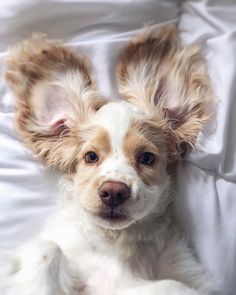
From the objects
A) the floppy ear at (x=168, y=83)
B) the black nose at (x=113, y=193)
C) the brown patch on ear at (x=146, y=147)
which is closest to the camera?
the black nose at (x=113, y=193)

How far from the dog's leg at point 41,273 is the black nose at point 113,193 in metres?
0.20

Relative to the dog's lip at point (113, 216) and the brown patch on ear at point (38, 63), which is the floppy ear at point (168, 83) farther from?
the dog's lip at point (113, 216)

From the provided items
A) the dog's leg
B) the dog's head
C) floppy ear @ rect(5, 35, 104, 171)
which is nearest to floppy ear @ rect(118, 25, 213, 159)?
the dog's head

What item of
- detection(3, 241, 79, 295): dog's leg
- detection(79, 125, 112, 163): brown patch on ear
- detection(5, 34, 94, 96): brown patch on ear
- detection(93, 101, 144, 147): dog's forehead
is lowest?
detection(3, 241, 79, 295): dog's leg

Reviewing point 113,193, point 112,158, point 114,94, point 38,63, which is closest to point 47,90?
point 38,63

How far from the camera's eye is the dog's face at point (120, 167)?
4.34 feet

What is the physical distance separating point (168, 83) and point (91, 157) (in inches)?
13.6

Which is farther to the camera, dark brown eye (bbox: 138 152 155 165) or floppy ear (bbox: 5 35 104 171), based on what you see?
floppy ear (bbox: 5 35 104 171)

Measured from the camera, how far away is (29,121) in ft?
5.22

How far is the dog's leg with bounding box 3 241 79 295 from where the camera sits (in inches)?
52.1

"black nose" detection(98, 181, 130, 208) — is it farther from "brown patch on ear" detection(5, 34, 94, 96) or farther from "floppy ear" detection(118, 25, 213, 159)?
"brown patch on ear" detection(5, 34, 94, 96)

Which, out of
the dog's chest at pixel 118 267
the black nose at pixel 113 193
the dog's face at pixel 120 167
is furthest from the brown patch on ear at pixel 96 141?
the dog's chest at pixel 118 267

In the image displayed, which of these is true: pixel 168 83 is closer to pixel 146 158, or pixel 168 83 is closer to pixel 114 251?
pixel 146 158

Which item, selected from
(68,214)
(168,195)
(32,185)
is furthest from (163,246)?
(32,185)
